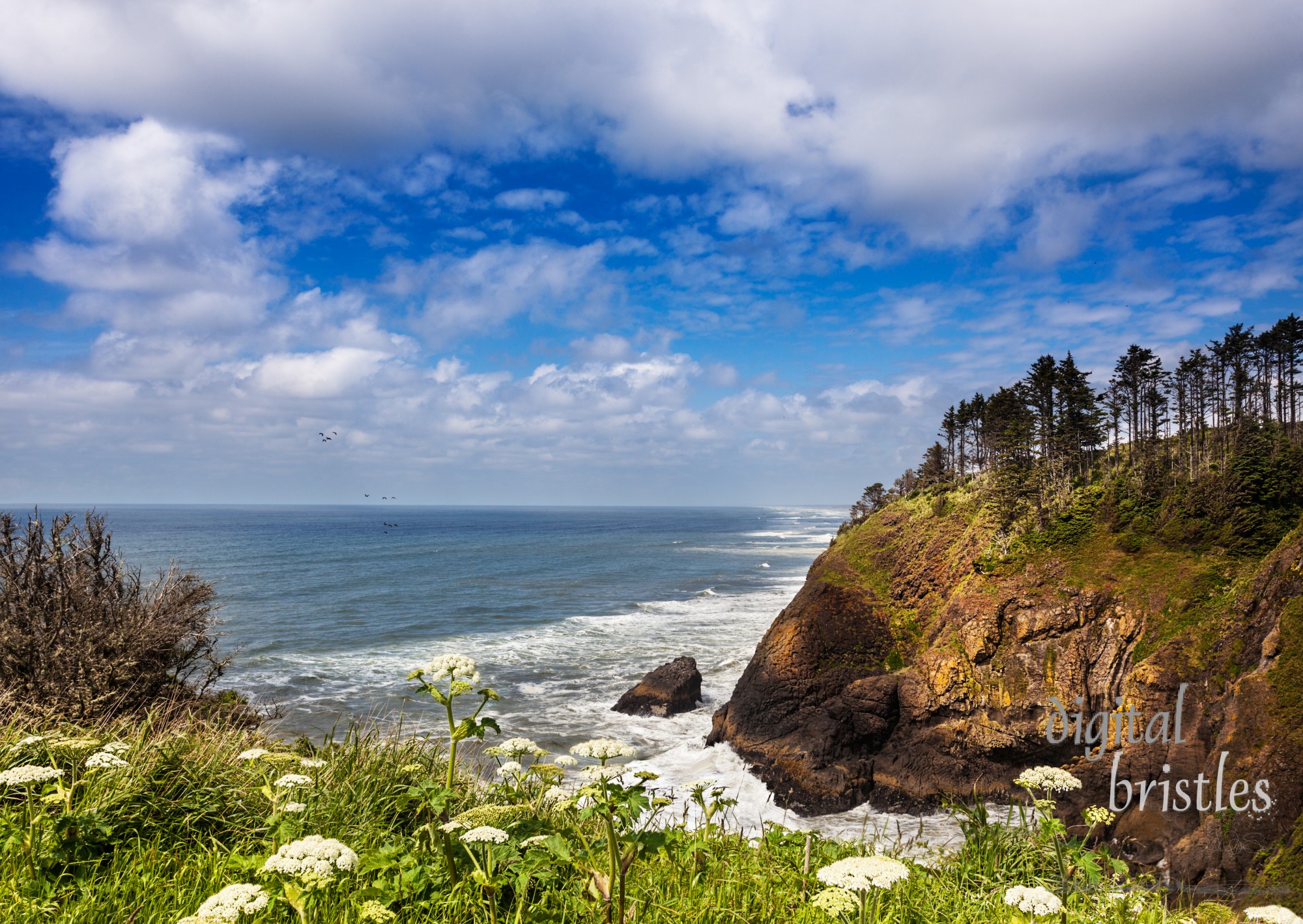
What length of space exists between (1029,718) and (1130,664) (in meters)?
3.16

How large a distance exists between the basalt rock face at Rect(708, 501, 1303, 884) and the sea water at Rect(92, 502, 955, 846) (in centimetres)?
191

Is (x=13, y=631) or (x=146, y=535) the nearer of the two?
(x=13, y=631)

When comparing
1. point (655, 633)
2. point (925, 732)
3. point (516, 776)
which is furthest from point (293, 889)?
point (655, 633)

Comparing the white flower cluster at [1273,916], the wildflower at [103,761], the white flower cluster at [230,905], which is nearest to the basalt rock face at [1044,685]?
the white flower cluster at [1273,916]

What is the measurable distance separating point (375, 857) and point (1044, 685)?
20533 mm

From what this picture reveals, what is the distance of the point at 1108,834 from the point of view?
1490 cm

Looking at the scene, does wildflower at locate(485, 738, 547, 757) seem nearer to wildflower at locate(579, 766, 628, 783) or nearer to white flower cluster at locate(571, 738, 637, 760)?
white flower cluster at locate(571, 738, 637, 760)

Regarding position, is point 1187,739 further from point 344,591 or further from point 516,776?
point 344,591

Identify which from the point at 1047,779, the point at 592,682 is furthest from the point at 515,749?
the point at 592,682

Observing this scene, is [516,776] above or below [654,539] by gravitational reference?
above

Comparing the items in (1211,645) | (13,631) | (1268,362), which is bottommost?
(1211,645)

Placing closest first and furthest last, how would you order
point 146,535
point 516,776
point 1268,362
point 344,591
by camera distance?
point 516,776, point 1268,362, point 344,591, point 146,535

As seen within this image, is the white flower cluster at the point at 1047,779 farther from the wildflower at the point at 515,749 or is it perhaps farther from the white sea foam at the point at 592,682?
the white sea foam at the point at 592,682

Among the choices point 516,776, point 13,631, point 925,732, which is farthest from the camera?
point 925,732
